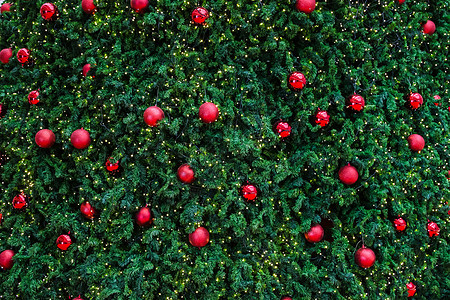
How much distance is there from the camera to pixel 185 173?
1540mm

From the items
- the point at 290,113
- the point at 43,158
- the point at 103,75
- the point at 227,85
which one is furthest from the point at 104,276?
the point at 290,113

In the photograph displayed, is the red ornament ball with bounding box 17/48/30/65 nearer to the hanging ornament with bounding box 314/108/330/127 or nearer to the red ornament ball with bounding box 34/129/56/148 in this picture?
the red ornament ball with bounding box 34/129/56/148

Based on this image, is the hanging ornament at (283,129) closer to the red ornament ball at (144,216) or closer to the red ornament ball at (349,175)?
the red ornament ball at (349,175)

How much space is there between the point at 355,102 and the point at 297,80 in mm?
321

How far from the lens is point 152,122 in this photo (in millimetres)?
1526

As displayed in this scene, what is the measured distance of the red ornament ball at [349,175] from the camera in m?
1.65

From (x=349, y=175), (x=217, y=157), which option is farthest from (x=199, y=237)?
(x=349, y=175)

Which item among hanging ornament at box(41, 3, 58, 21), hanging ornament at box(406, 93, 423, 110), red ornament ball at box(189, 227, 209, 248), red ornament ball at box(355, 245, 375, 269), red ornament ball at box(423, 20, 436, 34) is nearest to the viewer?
red ornament ball at box(189, 227, 209, 248)

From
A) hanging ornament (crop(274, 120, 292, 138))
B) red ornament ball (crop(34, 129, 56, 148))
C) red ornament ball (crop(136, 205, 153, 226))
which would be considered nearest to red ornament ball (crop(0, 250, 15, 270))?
red ornament ball (crop(34, 129, 56, 148))

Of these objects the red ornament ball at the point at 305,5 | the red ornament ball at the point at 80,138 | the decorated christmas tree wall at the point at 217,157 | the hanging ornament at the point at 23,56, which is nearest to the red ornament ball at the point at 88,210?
the decorated christmas tree wall at the point at 217,157

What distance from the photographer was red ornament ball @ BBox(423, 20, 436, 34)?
198cm

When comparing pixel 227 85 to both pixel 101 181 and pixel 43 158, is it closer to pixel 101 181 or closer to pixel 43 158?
pixel 101 181

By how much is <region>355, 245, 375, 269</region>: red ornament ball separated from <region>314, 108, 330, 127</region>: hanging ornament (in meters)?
0.64

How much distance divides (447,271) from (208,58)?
1722 mm
